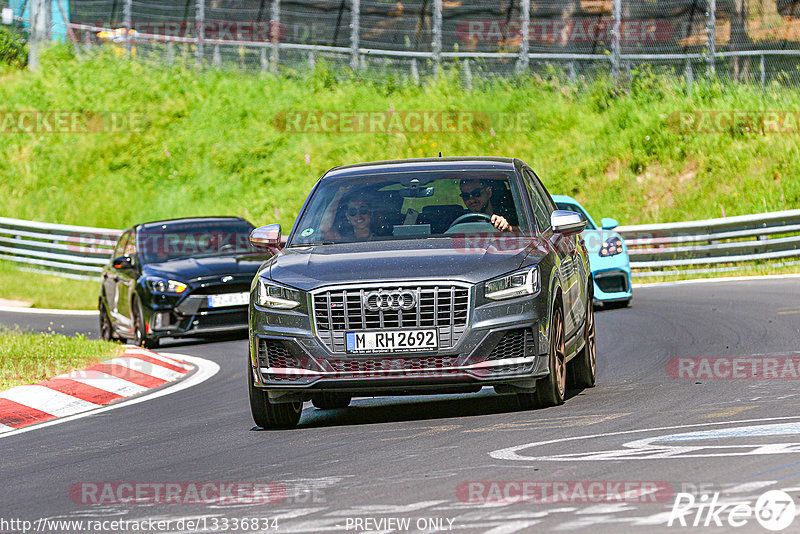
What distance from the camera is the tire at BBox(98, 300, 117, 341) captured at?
727 inches

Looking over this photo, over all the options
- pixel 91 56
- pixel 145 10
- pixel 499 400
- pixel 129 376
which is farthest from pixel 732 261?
pixel 91 56

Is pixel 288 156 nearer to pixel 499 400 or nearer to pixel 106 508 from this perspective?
pixel 499 400

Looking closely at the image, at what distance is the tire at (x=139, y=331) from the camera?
1688 cm

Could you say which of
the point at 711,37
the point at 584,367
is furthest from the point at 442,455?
the point at 711,37

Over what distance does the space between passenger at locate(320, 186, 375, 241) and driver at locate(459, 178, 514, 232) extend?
66 cm

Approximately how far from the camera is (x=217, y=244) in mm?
18344

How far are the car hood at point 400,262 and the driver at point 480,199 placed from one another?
0.36 metres

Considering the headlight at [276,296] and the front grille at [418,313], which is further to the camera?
A: the headlight at [276,296]

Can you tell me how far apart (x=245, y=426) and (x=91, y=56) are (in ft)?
108

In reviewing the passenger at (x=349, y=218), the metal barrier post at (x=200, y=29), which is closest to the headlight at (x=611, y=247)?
the passenger at (x=349, y=218)

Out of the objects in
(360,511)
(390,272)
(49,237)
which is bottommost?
(49,237)

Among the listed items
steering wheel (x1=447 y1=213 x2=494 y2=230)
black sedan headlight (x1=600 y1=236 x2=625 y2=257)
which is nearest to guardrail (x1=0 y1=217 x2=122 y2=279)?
black sedan headlight (x1=600 y1=236 x2=625 y2=257)

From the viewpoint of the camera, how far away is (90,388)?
11.8 meters

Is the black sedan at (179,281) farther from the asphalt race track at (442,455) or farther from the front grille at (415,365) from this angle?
the front grille at (415,365)
